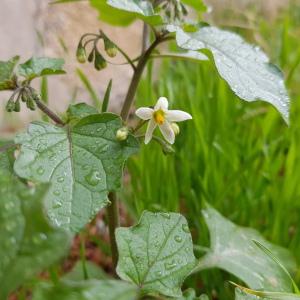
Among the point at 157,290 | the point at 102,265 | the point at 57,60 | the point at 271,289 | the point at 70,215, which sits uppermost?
the point at 57,60

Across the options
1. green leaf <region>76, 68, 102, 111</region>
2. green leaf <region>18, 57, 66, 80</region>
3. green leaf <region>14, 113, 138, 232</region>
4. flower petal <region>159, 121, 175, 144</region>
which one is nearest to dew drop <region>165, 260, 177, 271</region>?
green leaf <region>14, 113, 138, 232</region>

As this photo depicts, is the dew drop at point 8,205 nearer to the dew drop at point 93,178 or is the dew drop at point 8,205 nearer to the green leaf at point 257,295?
the dew drop at point 93,178

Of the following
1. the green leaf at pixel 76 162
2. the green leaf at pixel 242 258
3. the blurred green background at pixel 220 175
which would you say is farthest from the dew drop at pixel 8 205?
the blurred green background at pixel 220 175

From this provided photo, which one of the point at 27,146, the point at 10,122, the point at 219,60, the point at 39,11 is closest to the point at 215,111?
the point at 219,60

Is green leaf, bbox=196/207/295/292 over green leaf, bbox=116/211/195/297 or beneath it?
beneath

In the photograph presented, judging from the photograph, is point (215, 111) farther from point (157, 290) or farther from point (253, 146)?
point (157, 290)

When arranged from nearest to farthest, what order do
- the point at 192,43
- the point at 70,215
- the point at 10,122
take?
the point at 70,215, the point at 192,43, the point at 10,122

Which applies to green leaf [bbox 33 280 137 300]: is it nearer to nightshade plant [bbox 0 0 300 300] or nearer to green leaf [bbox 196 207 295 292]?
nightshade plant [bbox 0 0 300 300]

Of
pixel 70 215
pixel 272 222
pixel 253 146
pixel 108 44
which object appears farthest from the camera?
pixel 253 146
